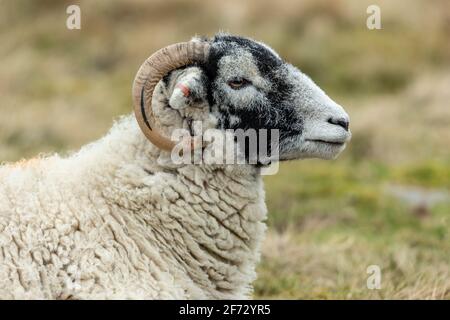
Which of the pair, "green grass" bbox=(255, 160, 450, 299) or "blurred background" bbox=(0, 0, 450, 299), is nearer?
"green grass" bbox=(255, 160, 450, 299)

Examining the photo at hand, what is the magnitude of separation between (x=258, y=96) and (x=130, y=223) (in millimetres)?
1303

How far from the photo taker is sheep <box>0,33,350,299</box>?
5.68 meters

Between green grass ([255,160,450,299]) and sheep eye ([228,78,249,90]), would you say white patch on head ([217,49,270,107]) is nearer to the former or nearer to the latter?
sheep eye ([228,78,249,90])

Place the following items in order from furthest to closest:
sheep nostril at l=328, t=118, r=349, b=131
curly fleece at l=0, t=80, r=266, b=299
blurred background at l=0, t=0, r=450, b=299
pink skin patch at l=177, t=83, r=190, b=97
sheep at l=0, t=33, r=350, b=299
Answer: blurred background at l=0, t=0, r=450, b=299, sheep nostril at l=328, t=118, r=349, b=131, pink skin patch at l=177, t=83, r=190, b=97, sheep at l=0, t=33, r=350, b=299, curly fleece at l=0, t=80, r=266, b=299

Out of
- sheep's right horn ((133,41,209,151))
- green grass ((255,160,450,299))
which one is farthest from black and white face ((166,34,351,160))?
green grass ((255,160,450,299))

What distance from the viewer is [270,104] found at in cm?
611

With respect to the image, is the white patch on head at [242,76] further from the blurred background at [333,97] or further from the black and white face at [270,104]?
the blurred background at [333,97]

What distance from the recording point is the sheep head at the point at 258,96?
6.04 m

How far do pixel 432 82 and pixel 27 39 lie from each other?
1041cm

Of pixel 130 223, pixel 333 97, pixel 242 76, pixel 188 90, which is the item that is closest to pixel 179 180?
pixel 130 223

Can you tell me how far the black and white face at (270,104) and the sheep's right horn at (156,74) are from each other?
0.11 metres

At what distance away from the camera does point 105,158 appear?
608 cm

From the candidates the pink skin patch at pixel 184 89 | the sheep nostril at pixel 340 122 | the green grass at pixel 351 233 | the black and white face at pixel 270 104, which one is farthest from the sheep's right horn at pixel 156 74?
the green grass at pixel 351 233
